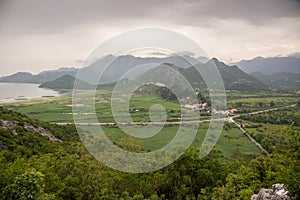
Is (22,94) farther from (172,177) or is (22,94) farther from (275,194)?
(275,194)

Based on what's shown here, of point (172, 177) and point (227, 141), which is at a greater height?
point (172, 177)

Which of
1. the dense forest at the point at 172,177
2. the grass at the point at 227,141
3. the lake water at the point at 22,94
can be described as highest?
the lake water at the point at 22,94

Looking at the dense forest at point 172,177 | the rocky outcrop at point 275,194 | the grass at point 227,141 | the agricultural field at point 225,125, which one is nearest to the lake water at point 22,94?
the agricultural field at point 225,125

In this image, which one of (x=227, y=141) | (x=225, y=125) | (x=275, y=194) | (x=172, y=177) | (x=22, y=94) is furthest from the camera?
(x=22, y=94)

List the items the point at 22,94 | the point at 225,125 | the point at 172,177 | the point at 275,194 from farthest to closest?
the point at 22,94 → the point at 225,125 → the point at 172,177 → the point at 275,194

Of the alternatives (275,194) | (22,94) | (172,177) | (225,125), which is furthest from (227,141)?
(22,94)

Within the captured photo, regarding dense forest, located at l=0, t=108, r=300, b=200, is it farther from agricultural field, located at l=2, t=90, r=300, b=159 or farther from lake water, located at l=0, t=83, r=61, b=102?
lake water, located at l=0, t=83, r=61, b=102

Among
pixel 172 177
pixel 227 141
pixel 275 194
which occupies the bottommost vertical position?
pixel 227 141

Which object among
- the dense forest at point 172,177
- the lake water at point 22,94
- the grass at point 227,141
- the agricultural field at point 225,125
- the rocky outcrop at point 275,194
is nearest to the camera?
the rocky outcrop at point 275,194

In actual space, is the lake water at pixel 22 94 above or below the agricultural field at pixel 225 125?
above

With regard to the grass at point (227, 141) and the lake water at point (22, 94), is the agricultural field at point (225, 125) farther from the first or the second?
the lake water at point (22, 94)

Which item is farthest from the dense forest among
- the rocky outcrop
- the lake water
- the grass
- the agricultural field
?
the lake water
